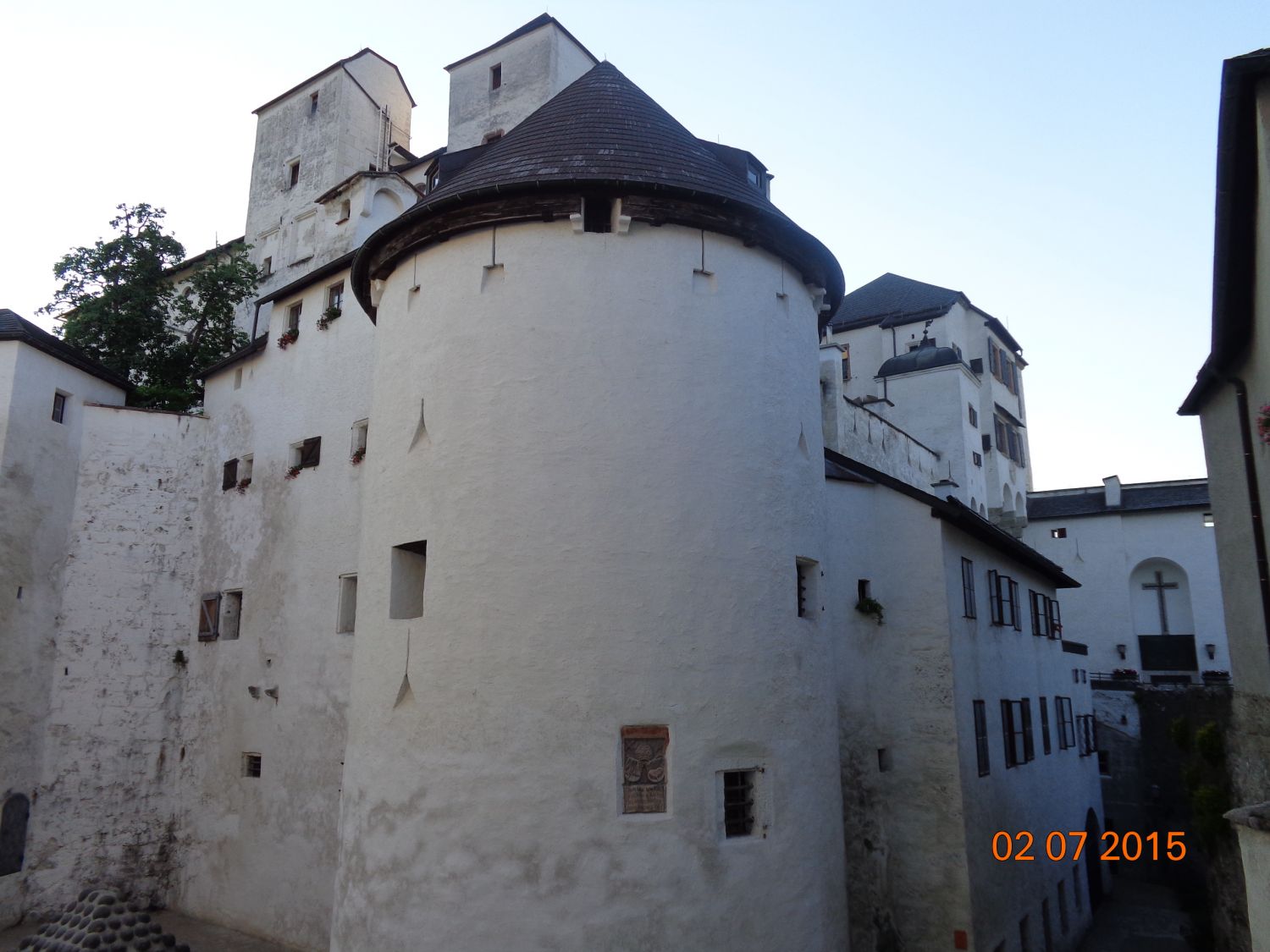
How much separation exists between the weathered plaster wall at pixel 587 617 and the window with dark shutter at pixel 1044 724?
11154 millimetres

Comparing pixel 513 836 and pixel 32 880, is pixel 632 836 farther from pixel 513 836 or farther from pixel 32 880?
pixel 32 880

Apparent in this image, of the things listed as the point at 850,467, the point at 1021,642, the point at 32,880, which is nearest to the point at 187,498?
the point at 32,880

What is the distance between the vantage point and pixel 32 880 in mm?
18297

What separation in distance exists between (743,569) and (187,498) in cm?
1485

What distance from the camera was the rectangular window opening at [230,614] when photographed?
2003 cm

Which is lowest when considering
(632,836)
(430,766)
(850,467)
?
(632,836)

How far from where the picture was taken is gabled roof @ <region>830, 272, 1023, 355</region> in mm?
36781

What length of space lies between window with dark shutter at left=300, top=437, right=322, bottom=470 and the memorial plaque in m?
10.5

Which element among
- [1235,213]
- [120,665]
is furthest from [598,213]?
[120,665]

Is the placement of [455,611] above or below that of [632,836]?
above

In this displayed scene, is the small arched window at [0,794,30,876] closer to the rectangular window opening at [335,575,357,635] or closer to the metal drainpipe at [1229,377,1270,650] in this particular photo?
the rectangular window opening at [335,575,357,635]

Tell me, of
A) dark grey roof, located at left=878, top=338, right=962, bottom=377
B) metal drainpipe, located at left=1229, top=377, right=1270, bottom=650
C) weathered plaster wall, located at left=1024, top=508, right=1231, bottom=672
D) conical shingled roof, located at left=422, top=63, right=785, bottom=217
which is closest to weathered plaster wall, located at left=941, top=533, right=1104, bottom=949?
metal drainpipe, located at left=1229, top=377, right=1270, bottom=650

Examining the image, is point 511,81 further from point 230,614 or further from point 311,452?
point 230,614

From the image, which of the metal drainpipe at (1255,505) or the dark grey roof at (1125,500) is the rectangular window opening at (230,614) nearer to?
the metal drainpipe at (1255,505)
